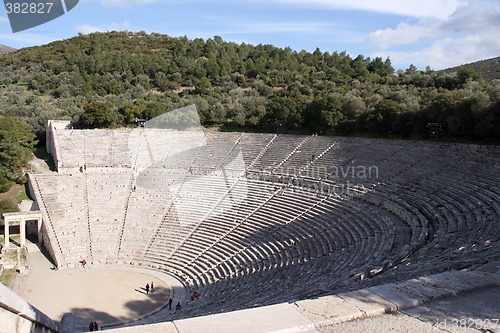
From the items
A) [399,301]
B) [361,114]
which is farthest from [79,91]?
[399,301]

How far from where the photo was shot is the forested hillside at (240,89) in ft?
82.7

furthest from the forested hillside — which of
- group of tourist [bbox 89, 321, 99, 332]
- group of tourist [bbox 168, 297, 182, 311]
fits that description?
group of tourist [bbox 89, 321, 99, 332]

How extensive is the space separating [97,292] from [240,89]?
96.8 ft

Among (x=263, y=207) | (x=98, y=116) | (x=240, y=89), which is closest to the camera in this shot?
(x=263, y=207)

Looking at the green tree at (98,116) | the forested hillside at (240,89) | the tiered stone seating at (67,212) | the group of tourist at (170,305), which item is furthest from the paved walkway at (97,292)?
the forested hillside at (240,89)

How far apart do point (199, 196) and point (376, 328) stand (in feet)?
64.2

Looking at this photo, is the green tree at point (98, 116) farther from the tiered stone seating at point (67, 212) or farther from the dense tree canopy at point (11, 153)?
the tiered stone seating at point (67, 212)

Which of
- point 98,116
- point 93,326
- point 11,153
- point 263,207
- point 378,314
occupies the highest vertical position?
point 98,116

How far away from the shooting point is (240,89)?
42469 millimetres

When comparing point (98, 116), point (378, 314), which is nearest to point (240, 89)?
point (98, 116)

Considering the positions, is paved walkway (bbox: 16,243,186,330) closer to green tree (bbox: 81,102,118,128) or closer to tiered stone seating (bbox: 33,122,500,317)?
tiered stone seating (bbox: 33,122,500,317)

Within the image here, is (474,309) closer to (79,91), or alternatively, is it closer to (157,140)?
Answer: (157,140)

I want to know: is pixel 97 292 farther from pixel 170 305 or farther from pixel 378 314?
pixel 378 314

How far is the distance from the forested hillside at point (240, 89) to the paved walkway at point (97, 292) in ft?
51.7
